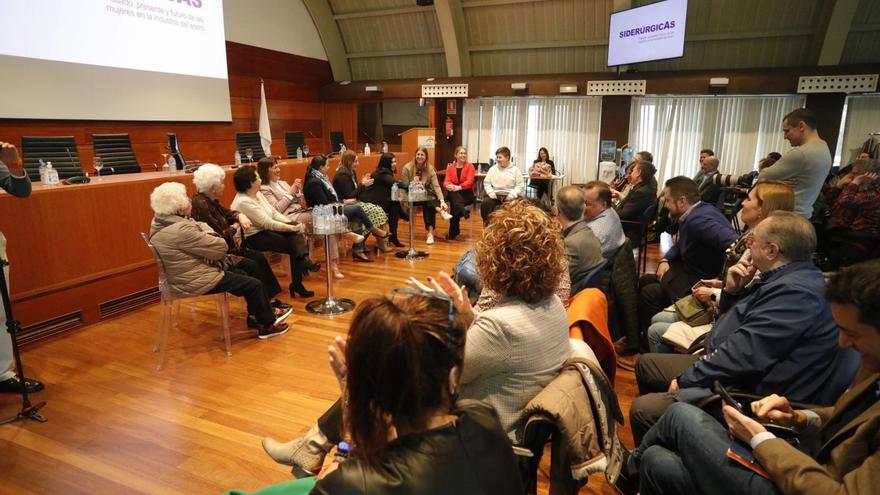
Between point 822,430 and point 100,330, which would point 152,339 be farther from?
point 822,430

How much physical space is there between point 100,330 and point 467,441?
370 centimetres

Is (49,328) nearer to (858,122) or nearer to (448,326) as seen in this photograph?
(448,326)

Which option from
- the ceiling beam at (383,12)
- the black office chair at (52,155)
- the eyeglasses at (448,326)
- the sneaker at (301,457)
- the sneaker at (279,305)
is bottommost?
the sneaker at (279,305)

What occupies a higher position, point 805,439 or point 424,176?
point 424,176

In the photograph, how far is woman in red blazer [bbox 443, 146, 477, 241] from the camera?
667 cm

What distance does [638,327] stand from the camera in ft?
10.6

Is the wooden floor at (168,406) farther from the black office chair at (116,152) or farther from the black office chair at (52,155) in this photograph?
the black office chair at (116,152)

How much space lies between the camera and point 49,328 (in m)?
3.48

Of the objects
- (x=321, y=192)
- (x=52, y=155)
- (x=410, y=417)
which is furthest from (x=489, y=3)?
(x=410, y=417)

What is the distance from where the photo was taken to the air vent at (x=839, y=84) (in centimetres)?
665

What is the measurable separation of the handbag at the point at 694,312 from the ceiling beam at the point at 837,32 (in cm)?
685

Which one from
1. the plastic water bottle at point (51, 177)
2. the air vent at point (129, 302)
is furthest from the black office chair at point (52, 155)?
the air vent at point (129, 302)

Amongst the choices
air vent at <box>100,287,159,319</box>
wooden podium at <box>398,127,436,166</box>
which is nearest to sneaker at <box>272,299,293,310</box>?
air vent at <box>100,287,159,319</box>

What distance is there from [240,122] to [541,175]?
16.6 feet
